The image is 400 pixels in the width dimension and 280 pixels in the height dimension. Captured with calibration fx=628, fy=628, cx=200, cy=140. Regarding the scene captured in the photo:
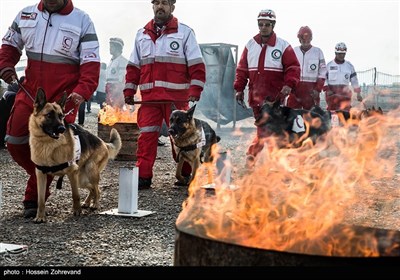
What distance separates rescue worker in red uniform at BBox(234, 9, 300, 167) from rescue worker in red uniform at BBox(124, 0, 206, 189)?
1.47 m

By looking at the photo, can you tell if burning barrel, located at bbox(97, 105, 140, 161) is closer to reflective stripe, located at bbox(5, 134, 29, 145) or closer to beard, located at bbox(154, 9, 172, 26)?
beard, located at bbox(154, 9, 172, 26)

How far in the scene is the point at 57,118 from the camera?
18.2ft

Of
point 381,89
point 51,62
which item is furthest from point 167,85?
point 381,89

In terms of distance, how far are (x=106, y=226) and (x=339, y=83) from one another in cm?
896

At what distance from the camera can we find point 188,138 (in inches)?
306

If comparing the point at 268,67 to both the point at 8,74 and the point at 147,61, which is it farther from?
the point at 8,74

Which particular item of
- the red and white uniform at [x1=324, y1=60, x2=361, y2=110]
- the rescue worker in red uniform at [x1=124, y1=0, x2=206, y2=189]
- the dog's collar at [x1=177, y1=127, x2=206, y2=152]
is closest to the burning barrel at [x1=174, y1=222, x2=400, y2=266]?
the dog's collar at [x1=177, y1=127, x2=206, y2=152]

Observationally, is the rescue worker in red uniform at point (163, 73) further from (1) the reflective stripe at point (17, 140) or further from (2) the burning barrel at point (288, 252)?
(2) the burning barrel at point (288, 252)

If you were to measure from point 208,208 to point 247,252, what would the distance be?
2.86ft

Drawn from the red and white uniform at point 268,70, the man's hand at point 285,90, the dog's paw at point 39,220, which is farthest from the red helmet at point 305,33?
the dog's paw at point 39,220

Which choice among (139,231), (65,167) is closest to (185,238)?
(139,231)

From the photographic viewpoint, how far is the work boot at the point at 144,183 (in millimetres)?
7883

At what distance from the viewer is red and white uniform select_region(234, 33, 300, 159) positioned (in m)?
8.97

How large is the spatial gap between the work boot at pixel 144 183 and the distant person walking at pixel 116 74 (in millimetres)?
7103
